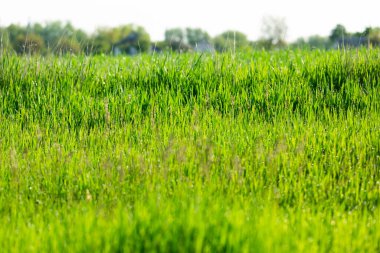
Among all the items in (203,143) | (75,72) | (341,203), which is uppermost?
(75,72)

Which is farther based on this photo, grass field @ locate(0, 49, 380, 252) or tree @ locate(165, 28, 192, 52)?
tree @ locate(165, 28, 192, 52)

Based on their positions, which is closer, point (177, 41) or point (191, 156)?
point (191, 156)

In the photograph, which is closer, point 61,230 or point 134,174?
point 61,230

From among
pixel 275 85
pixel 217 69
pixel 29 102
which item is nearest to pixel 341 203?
pixel 275 85

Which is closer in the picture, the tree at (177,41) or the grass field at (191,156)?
the grass field at (191,156)

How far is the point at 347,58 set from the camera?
7.83m

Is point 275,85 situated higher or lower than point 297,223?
higher

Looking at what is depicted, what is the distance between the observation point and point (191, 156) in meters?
5.04

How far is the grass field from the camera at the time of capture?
3502 millimetres

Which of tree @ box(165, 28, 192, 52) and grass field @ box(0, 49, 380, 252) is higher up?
tree @ box(165, 28, 192, 52)

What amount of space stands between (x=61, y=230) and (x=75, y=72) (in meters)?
A: 4.25

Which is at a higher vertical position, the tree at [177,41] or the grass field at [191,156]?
the tree at [177,41]

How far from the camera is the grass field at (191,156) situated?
350 centimetres

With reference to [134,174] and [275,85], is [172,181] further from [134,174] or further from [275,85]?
[275,85]
